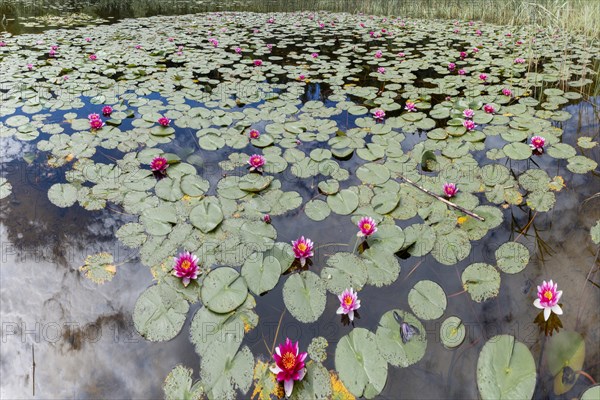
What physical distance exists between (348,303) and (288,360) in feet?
1.15

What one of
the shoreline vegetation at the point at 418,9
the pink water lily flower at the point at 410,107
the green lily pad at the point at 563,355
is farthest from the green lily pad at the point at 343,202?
the shoreline vegetation at the point at 418,9

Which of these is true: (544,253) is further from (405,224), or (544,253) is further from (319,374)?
(319,374)

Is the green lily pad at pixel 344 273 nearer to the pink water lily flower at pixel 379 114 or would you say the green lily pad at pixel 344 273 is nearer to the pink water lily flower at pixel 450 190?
the pink water lily flower at pixel 450 190

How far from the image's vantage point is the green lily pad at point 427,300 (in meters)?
1.44

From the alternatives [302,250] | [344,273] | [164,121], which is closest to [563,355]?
[344,273]

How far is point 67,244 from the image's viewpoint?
5.99 ft

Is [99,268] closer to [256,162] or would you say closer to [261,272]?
[261,272]

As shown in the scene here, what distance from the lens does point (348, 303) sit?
55.7 inches

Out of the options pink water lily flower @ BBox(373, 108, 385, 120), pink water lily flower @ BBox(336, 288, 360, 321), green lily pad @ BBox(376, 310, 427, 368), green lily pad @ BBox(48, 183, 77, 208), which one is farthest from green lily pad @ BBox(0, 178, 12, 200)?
pink water lily flower @ BBox(373, 108, 385, 120)

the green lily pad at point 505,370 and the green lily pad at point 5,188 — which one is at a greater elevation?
the green lily pad at point 5,188

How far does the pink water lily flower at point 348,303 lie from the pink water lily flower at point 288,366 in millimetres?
263

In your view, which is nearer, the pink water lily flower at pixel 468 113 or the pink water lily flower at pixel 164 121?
the pink water lily flower at pixel 164 121

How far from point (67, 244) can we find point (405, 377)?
1.83m

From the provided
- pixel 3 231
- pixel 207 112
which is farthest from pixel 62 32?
pixel 3 231
